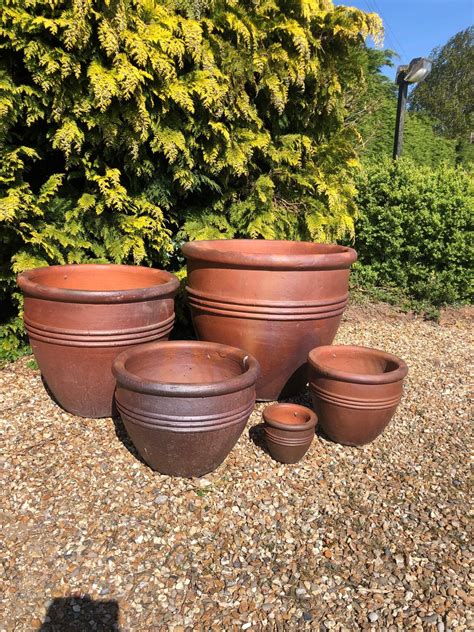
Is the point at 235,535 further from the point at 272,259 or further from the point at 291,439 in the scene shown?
the point at 272,259

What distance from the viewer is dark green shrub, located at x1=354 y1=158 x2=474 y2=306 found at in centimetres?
534

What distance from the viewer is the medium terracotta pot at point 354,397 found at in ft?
8.34

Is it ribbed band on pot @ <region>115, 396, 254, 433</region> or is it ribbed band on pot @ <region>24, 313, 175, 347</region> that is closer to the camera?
ribbed band on pot @ <region>115, 396, 254, 433</region>

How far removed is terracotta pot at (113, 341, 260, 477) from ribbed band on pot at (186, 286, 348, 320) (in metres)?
0.41

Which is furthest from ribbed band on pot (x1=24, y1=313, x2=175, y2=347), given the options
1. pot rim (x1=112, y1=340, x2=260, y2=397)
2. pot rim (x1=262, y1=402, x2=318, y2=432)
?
pot rim (x1=262, y1=402, x2=318, y2=432)

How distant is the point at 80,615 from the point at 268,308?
67.4 inches

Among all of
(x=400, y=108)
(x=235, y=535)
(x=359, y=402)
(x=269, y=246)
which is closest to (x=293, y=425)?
(x=359, y=402)

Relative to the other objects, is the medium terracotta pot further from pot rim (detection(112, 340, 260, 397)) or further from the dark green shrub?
the dark green shrub

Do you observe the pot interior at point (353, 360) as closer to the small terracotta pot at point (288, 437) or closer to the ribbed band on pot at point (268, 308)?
the ribbed band on pot at point (268, 308)

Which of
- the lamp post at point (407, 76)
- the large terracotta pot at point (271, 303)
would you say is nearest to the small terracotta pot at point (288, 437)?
the large terracotta pot at point (271, 303)

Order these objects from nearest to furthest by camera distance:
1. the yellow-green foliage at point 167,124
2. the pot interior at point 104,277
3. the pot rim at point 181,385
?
the pot rim at point 181,385, the yellow-green foliage at point 167,124, the pot interior at point 104,277

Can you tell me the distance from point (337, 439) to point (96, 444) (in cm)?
129

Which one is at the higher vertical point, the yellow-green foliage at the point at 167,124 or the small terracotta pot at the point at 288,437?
the yellow-green foliage at the point at 167,124

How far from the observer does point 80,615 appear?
1677 mm
